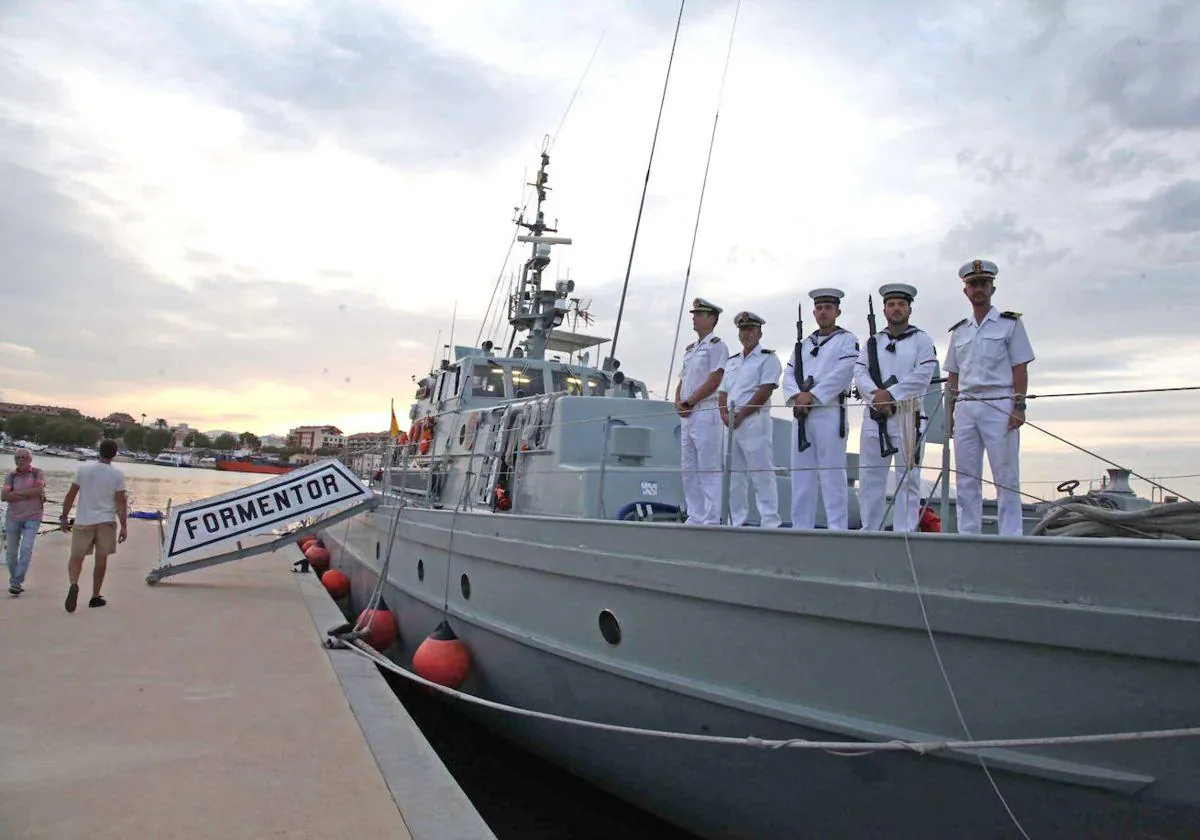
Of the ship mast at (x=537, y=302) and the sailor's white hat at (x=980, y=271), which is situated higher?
the ship mast at (x=537, y=302)

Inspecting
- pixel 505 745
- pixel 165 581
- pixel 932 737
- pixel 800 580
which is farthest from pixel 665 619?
pixel 165 581

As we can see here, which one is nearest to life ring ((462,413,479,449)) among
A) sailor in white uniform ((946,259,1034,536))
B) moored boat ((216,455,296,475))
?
sailor in white uniform ((946,259,1034,536))

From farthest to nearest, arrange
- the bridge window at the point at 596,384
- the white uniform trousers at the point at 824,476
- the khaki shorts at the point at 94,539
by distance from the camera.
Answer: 1. the bridge window at the point at 596,384
2. the khaki shorts at the point at 94,539
3. the white uniform trousers at the point at 824,476

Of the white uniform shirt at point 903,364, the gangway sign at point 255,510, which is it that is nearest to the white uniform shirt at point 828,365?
the white uniform shirt at point 903,364

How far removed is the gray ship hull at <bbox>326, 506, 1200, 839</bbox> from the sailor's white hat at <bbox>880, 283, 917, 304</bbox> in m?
1.74

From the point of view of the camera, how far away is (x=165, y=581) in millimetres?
9695

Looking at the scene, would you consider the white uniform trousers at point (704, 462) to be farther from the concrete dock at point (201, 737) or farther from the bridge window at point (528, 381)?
the bridge window at point (528, 381)

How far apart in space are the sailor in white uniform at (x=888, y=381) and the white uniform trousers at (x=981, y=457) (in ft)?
0.82

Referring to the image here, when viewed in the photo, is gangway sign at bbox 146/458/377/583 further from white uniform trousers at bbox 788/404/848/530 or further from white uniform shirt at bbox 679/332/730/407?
white uniform trousers at bbox 788/404/848/530

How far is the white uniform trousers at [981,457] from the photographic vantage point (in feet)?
13.3

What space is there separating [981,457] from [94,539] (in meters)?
7.13

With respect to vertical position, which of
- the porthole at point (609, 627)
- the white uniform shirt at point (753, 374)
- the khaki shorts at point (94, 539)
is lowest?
the khaki shorts at point (94, 539)

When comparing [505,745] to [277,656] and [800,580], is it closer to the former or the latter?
[277,656]

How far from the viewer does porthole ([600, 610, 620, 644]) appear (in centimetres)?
498
